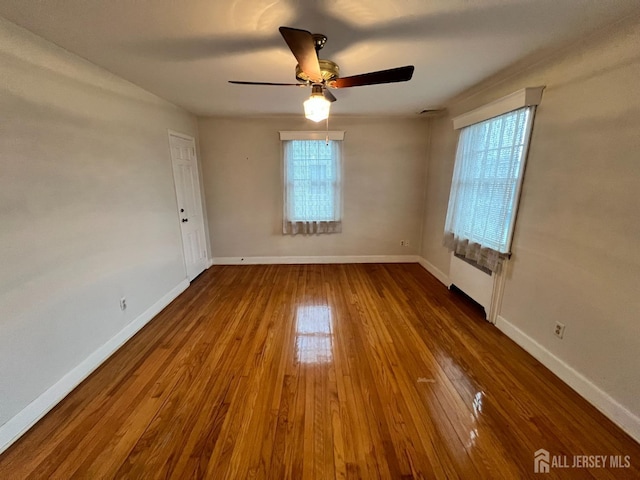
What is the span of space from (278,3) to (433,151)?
130 inches

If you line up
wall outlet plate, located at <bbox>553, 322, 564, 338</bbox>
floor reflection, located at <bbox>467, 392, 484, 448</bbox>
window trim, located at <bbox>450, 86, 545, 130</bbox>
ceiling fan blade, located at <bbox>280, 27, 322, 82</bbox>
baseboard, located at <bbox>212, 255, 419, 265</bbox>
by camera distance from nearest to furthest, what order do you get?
ceiling fan blade, located at <bbox>280, 27, 322, 82</bbox>, floor reflection, located at <bbox>467, 392, 484, 448</bbox>, wall outlet plate, located at <bbox>553, 322, 564, 338</bbox>, window trim, located at <bbox>450, 86, 545, 130</bbox>, baseboard, located at <bbox>212, 255, 419, 265</bbox>

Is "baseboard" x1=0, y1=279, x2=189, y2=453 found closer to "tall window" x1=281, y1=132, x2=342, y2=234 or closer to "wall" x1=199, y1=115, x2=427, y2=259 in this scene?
"wall" x1=199, y1=115, x2=427, y2=259

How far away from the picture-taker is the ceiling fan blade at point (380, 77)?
62.4 inches

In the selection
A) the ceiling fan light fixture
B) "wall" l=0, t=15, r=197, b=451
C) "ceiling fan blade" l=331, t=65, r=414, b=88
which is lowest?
"wall" l=0, t=15, r=197, b=451

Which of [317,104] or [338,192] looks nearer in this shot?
[317,104]

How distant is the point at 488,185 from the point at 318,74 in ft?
6.65

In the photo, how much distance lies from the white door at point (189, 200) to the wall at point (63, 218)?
606 mm

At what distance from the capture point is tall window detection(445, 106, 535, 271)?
7.41ft

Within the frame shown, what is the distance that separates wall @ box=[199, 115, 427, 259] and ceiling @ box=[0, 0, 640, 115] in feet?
5.19

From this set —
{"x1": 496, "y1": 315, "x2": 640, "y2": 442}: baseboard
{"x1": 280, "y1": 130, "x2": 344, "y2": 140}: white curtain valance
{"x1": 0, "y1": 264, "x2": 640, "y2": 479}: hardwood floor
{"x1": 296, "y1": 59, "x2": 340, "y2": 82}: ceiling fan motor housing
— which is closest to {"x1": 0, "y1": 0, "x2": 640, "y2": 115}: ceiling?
{"x1": 296, "y1": 59, "x2": 340, "y2": 82}: ceiling fan motor housing

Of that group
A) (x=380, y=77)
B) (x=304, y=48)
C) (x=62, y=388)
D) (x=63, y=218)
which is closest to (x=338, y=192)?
(x=380, y=77)

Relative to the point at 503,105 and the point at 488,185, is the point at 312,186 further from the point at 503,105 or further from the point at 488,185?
the point at 503,105

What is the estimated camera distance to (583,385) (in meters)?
1.76

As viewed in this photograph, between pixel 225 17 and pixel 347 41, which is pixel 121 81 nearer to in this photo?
pixel 225 17
